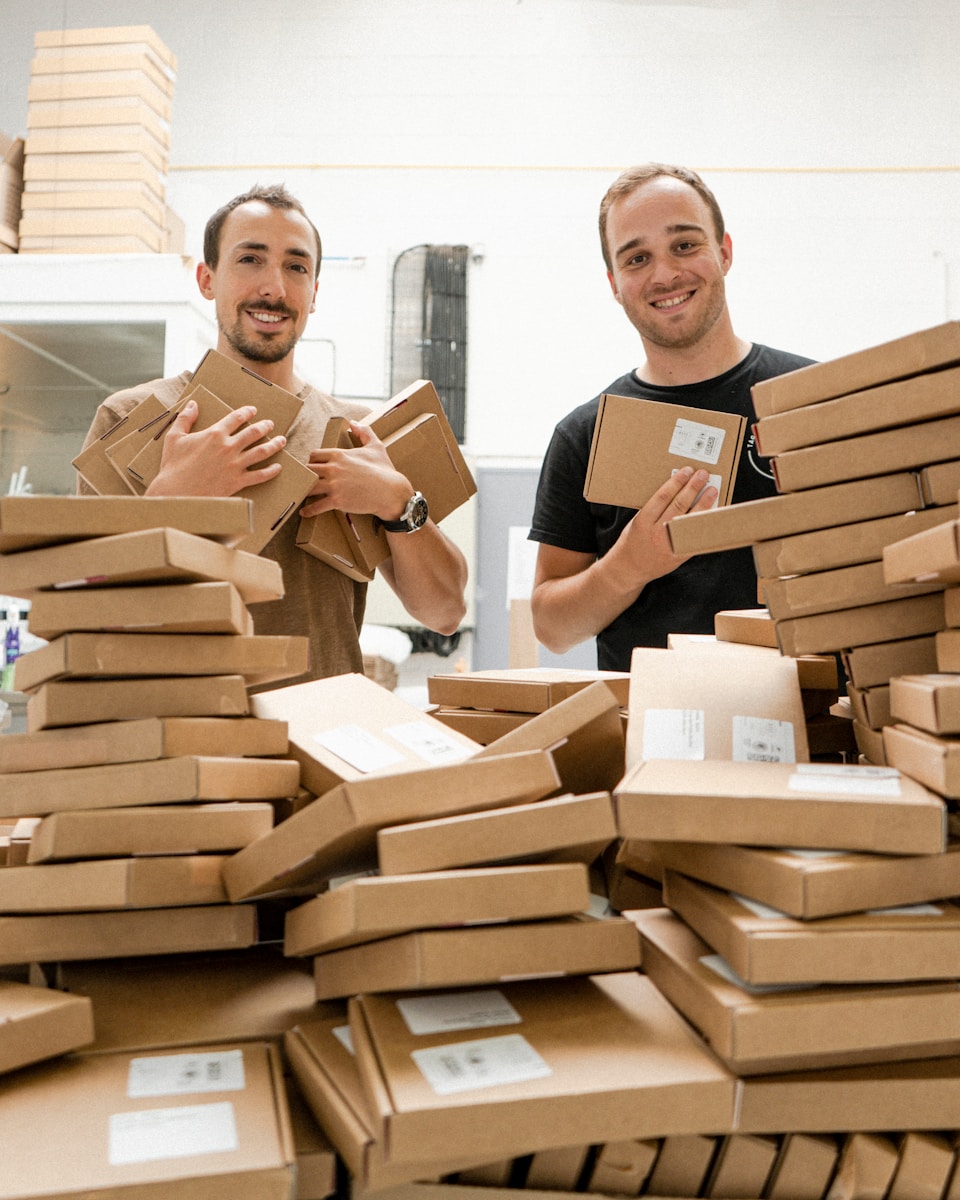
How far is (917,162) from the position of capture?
17.3ft

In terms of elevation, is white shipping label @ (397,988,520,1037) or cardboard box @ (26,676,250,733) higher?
cardboard box @ (26,676,250,733)

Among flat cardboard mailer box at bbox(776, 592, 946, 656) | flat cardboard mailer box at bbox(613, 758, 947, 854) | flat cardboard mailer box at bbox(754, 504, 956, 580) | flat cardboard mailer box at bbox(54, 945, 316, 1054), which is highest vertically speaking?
flat cardboard mailer box at bbox(754, 504, 956, 580)

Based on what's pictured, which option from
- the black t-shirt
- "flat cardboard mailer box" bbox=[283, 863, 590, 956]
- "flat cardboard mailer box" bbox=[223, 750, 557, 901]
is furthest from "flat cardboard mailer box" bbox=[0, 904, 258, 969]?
the black t-shirt

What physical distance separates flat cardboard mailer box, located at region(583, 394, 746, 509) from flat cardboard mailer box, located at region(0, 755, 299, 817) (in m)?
0.82

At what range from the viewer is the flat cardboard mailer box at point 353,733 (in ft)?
3.64

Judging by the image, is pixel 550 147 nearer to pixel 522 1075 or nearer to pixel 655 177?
pixel 655 177

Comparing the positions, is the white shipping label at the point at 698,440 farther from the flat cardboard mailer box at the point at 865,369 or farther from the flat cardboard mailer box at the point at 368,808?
the flat cardboard mailer box at the point at 368,808

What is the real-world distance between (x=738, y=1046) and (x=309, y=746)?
0.55 metres

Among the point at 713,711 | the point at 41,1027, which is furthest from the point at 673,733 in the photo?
the point at 41,1027

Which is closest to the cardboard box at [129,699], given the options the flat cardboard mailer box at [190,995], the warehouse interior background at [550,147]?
the flat cardboard mailer box at [190,995]

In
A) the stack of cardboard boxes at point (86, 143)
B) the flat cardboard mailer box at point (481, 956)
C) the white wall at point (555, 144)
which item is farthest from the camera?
the white wall at point (555, 144)

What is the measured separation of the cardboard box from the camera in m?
1.06

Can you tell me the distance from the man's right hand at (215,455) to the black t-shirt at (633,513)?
62 centimetres

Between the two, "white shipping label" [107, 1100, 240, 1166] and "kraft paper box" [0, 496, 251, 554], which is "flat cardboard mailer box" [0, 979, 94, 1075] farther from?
"kraft paper box" [0, 496, 251, 554]
